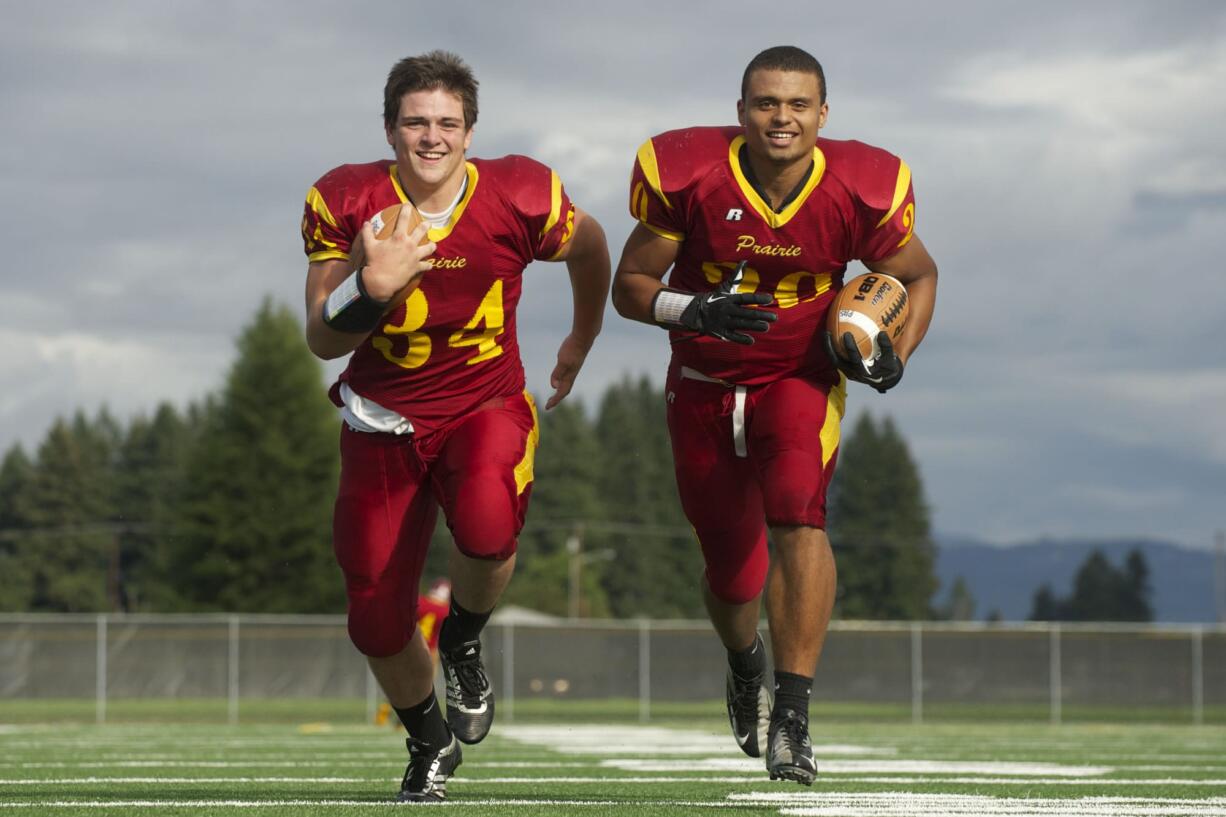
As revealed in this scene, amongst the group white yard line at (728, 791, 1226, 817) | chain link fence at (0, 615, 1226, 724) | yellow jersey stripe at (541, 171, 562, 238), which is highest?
yellow jersey stripe at (541, 171, 562, 238)

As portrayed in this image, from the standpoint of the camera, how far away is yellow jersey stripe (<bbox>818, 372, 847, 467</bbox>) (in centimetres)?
568

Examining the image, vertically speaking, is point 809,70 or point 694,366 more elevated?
point 809,70

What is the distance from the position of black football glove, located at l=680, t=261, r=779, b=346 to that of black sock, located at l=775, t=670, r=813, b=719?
1018 millimetres

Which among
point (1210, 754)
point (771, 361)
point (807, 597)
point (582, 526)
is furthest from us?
point (582, 526)

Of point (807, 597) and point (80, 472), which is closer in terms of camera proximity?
point (807, 597)

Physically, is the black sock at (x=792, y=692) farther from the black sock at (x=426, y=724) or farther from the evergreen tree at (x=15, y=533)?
the evergreen tree at (x=15, y=533)

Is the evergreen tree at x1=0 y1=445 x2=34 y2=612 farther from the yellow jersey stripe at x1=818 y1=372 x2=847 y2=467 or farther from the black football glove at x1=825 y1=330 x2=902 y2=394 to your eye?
the black football glove at x1=825 y1=330 x2=902 y2=394

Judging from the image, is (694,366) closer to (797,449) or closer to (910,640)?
(797,449)

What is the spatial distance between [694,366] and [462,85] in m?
1.20

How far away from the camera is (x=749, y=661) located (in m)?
6.43

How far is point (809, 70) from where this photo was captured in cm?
560

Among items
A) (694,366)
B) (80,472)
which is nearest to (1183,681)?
(694,366)

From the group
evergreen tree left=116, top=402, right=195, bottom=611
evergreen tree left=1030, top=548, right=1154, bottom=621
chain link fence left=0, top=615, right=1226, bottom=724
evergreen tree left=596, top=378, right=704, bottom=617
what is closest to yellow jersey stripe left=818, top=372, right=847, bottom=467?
chain link fence left=0, top=615, right=1226, bottom=724

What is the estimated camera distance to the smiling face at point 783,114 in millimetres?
5551
